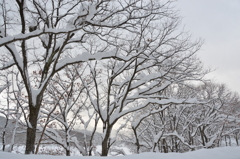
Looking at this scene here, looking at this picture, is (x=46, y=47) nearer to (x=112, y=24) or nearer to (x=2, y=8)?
(x=2, y=8)

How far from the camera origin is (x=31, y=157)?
7.22 ft

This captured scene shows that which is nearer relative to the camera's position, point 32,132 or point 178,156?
point 178,156

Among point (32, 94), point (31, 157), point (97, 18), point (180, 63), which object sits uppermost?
point (97, 18)

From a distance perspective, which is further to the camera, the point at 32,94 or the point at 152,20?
the point at 152,20

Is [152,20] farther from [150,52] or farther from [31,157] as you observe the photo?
[31,157]

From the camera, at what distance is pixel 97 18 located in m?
6.37

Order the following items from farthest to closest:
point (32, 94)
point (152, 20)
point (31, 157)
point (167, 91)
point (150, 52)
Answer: point (167, 91) → point (150, 52) → point (152, 20) → point (32, 94) → point (31, 157)

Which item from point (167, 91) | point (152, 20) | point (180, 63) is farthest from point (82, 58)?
point (167, 91)

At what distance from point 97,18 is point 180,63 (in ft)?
15.6

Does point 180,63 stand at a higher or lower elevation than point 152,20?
lower

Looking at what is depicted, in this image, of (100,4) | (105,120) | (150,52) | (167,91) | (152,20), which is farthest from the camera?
(167,91)

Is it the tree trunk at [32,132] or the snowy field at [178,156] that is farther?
the tree trunk at [32,132]

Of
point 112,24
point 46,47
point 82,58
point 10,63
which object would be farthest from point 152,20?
point 10,63

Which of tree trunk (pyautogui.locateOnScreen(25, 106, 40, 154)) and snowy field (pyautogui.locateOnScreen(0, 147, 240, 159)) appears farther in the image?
tree trunk (pyautogui.locateOnScreen(25, 106, 40, 154))
